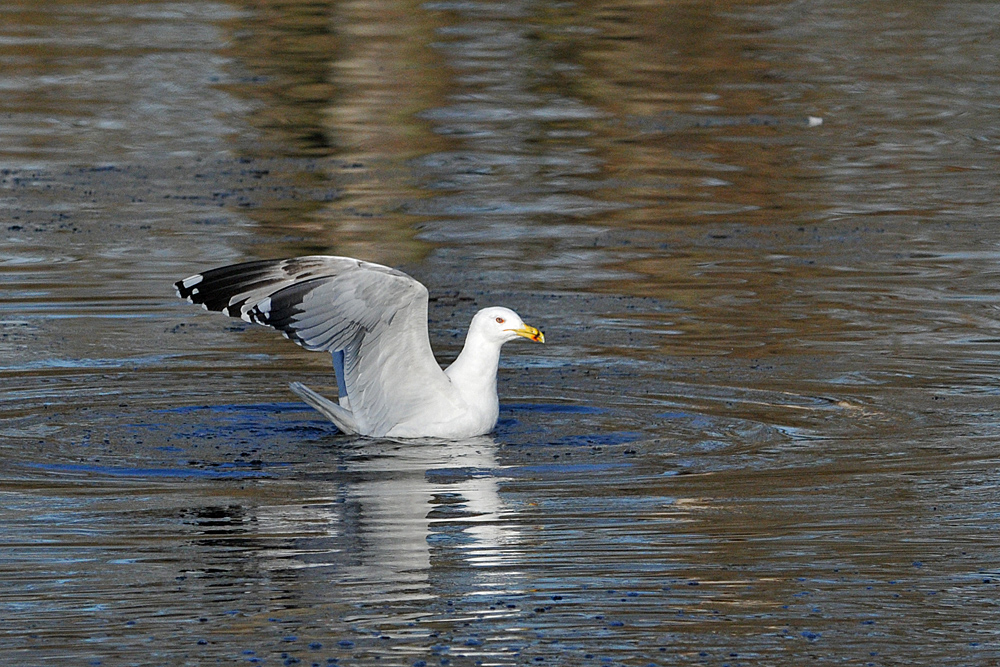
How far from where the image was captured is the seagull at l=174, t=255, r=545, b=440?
9.59 metres

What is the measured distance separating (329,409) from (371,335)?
19.5 inches

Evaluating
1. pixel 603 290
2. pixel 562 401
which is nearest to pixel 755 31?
pixel 603 290

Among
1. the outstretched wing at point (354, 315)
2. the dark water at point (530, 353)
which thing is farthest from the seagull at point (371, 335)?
the dark water at point (530, 353)

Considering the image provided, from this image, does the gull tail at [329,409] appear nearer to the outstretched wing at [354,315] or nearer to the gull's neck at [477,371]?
the outstretched wing at [354,315]

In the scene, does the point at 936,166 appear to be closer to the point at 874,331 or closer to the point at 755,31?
the point at 874,331

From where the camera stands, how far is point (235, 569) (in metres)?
7.33

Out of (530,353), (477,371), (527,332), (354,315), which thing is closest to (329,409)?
(354,315)

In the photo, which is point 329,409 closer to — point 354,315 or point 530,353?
point 354,315

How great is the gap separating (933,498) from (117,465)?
3939 millimetres

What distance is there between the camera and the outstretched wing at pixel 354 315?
9562mm

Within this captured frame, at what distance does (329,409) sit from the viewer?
33.2ft

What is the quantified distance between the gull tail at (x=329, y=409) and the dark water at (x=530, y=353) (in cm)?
12

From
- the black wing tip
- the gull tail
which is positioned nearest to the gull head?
the gull tail

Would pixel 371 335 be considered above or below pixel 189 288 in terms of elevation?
below
